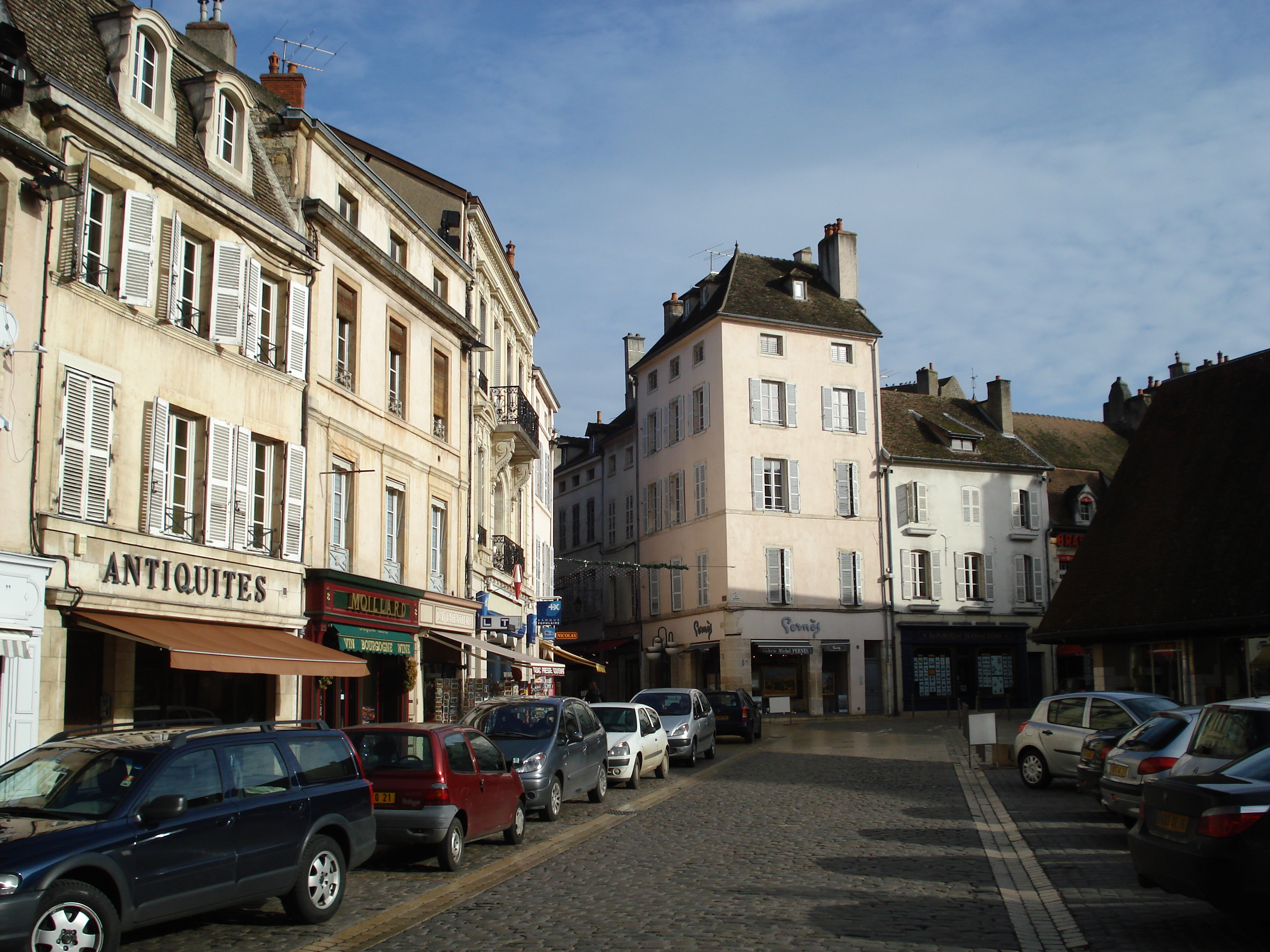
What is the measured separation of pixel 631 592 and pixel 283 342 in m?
34.3

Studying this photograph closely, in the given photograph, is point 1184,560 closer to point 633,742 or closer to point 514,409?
point 633,742

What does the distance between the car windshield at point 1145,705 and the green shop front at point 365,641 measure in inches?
424

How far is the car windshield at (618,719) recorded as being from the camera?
20.3 m

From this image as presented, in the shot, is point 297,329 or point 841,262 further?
point 841,262

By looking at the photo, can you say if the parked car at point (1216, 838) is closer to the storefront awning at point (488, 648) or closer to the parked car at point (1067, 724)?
the parked car at point (1067, 724)

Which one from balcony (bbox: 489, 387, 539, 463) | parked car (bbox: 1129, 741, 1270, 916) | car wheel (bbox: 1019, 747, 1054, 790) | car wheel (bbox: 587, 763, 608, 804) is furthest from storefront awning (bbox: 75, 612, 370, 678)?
balcony (bbox: 489, 387, 539, 463)

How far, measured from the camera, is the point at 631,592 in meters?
52.5

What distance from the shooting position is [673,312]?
179ft

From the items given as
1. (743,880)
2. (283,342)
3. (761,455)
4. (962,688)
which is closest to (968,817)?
(743,880)

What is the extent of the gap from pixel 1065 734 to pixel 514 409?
18870 millimetres

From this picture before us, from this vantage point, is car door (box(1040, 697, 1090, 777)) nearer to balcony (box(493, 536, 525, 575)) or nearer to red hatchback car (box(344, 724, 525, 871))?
red hatchback car (box(344, 724, 525, 871))

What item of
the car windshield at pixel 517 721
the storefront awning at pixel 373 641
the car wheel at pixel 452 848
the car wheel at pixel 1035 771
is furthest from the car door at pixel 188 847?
the car wheel at pixel 1035 771

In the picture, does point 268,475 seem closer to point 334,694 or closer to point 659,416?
point 334,694

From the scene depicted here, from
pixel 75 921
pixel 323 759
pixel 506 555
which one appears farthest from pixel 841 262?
pixel 75 921
